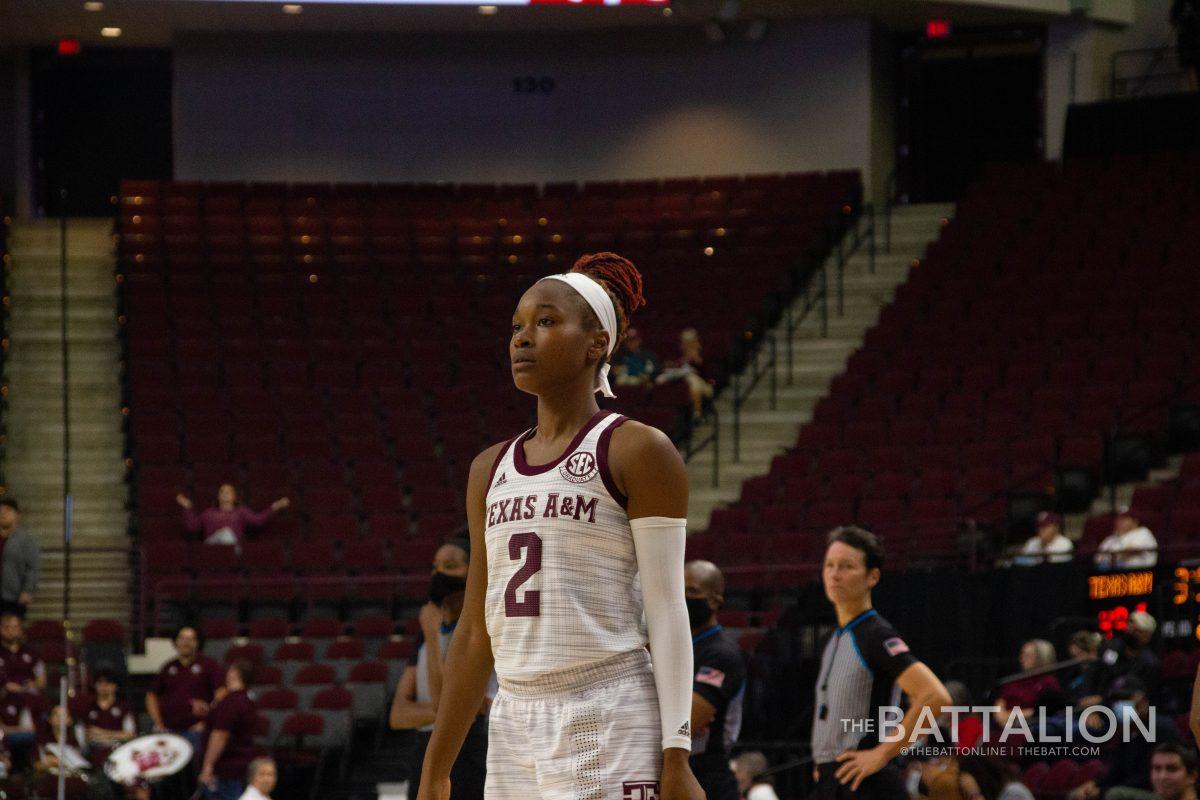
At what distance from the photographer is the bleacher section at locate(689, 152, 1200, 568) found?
14.6 m

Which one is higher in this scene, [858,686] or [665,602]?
[665,602]

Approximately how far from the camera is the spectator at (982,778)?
6.90 m

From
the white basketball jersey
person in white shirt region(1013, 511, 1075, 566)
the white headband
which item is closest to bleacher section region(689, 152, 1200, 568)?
person in white shirt region(1013, 511, 1075, 566)

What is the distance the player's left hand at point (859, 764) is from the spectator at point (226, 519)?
1105 centimetres

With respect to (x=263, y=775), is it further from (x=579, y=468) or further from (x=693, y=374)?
(x=693, y=374)

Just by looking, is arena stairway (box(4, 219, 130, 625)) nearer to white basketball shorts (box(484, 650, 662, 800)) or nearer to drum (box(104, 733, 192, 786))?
drum (box(104, 733, 192, 786))

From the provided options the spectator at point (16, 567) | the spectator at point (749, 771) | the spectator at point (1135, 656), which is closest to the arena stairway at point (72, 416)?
the spectator at point (16, 567)

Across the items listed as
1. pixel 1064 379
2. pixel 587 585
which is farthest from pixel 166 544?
pixel 587 585

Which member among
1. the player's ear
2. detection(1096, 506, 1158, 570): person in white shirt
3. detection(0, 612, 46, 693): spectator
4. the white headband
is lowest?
detection(0, 612, 46, 693): spectator

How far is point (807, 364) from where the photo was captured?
64.1 ft

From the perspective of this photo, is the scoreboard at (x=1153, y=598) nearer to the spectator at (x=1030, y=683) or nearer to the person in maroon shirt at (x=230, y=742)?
the spectator at (x=1030, y=683)

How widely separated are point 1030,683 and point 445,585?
5068mm

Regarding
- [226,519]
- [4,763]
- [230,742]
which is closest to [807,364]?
[226,519]

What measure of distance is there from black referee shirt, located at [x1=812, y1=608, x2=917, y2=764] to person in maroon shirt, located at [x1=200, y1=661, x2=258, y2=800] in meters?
6.89
